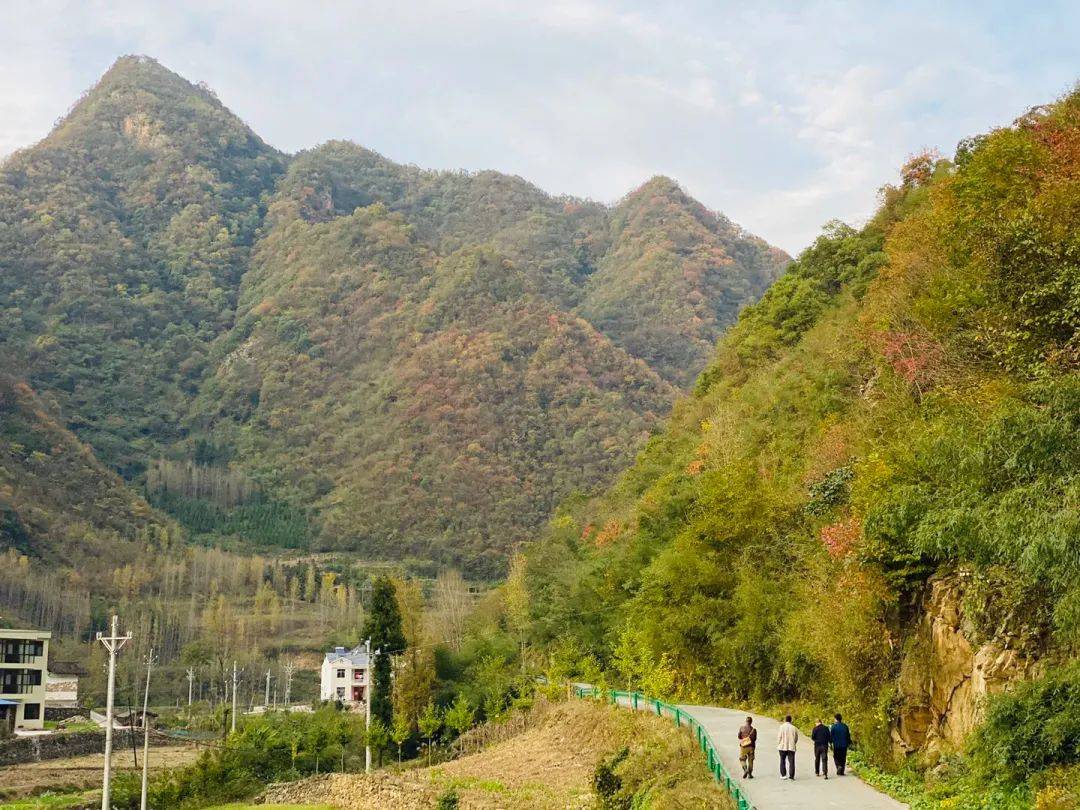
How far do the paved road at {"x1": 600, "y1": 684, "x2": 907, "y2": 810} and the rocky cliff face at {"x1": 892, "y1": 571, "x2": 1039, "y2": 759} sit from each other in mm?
1204

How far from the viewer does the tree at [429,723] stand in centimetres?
5038

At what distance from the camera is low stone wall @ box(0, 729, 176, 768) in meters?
55.5

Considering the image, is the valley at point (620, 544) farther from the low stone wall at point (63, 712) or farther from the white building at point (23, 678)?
the low stone wall at point (63, 712)

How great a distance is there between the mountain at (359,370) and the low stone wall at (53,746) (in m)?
57.5

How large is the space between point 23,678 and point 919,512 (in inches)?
2603

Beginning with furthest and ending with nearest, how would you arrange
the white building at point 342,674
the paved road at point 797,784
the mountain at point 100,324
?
the mountain at point 100,324, the white building at point 342,674, the paved road at point 797,784

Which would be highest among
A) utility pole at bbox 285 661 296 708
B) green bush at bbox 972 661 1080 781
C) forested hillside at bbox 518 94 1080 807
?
forested hillside at bbox 518 94 1080 807

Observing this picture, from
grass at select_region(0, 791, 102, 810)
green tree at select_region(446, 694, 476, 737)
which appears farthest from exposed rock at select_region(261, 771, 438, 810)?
grass at select_region(0, 791, 102, 810)

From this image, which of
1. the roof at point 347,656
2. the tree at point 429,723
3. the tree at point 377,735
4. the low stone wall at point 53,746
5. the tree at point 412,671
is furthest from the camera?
the roof at point 347,656

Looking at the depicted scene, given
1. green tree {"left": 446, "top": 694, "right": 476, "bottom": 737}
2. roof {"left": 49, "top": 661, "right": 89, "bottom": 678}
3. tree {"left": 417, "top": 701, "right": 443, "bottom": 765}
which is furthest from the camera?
roof {"left": 49, "top": 661, "right": 89, "bottom": 678}

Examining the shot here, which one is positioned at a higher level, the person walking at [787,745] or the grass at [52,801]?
the person walking at [787,745]

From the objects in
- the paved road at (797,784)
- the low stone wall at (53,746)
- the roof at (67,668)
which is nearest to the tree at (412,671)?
the low stone wall at (53,746)

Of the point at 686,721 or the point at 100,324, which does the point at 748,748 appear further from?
the point at 100,324

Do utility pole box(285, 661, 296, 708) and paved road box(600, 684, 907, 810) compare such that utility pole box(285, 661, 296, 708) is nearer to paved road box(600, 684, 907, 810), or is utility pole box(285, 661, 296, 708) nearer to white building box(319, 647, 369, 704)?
white building box(319, 647, 369, 704)
